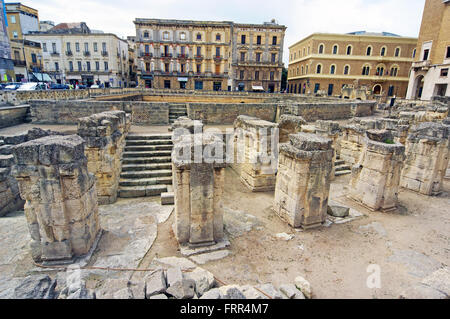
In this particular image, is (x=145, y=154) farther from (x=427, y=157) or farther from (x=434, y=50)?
(x=434, y=50)

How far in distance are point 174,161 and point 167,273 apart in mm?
1748

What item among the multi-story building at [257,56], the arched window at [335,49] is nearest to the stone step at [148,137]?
the multi-story building at [257,56]

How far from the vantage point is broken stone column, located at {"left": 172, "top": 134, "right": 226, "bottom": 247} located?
14.2 feet

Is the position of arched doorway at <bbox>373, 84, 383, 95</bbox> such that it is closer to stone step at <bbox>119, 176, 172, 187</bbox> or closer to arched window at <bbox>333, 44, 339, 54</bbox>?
arched window at <bbox>333, 44, 339, 54</bbox>

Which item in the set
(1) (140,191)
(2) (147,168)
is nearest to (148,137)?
(2) (147,168)

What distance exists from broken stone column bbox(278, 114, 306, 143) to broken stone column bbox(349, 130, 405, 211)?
227 centimetres

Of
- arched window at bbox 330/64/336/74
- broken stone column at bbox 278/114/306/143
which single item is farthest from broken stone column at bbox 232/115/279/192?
arched window at bbox 330/64/336/74

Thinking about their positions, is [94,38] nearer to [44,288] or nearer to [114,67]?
[114,67]

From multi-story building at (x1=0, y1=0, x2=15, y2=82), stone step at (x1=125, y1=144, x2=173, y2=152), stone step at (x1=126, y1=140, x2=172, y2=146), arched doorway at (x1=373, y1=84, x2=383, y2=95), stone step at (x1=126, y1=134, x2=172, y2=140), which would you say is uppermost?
multi-story building at (x1=0, y1=0, x2=15, y2=82)

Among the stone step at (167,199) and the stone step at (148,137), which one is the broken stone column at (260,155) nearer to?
the stone step at (167,199)

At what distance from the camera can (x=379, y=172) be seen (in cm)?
618

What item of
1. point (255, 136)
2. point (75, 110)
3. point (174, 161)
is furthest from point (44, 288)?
point (75, 110)

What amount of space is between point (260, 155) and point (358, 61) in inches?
1397
